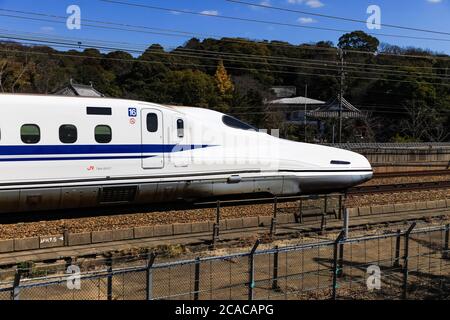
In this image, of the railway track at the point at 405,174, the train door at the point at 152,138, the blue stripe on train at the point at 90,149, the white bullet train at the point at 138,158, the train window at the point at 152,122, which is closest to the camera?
the blue stripe on train at the point at 90,149

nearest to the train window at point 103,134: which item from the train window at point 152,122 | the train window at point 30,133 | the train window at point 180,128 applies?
the train window at point 152,122

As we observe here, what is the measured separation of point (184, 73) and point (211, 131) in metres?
38.3

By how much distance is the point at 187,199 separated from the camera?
1545cm

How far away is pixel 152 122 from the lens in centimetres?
1445

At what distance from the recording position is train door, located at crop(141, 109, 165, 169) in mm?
14273

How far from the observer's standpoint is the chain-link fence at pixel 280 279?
812 cm

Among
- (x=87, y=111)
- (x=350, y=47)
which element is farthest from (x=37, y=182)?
(x=350, y=47)

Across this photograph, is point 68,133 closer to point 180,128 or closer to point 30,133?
point 30,133

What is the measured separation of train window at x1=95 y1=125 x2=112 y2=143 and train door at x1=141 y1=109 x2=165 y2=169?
98 centimetres

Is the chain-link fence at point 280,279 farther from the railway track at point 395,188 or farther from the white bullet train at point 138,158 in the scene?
the railway track at point 395,188

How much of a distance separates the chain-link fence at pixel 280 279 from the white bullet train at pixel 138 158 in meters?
3.73

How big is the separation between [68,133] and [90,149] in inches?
28.1

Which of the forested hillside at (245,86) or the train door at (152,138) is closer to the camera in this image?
the train door at (152,138)
